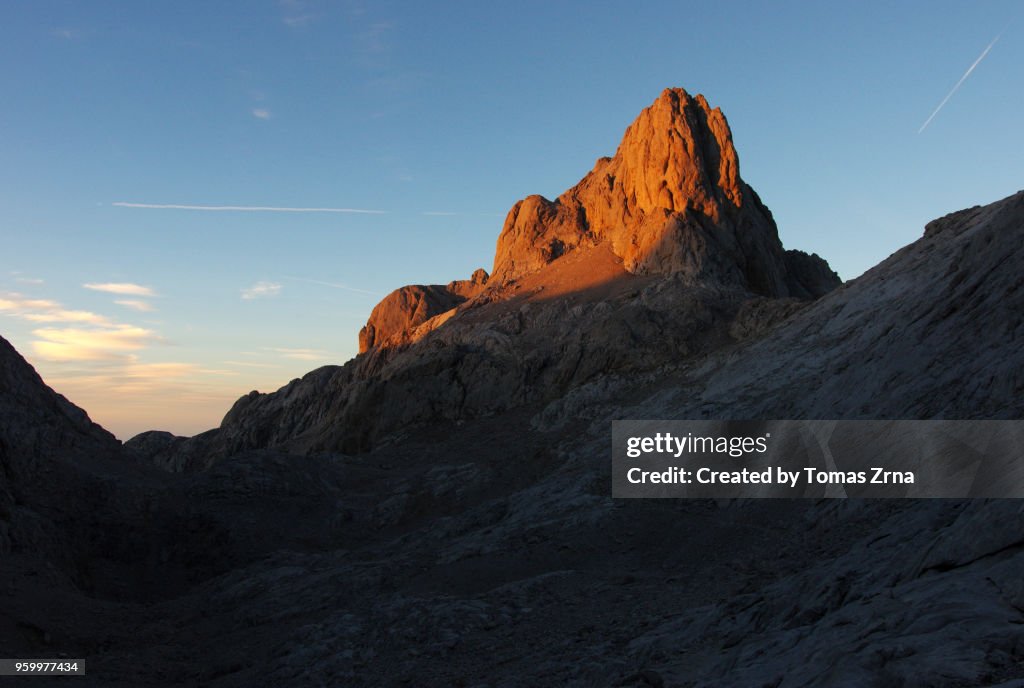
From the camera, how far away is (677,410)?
Answer: 29609mm

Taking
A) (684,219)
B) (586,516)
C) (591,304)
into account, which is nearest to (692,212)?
(684,219)

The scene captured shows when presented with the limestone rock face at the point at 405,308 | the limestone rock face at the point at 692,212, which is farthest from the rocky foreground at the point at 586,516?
the limestone rock face at the point at 405,308

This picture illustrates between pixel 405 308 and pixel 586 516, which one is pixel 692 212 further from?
pixel 405 308

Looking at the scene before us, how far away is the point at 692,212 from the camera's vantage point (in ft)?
152

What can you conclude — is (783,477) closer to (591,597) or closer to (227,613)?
(591,597)

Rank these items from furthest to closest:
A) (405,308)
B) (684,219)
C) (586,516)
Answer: (405,308)
(684,219)
(586,516)

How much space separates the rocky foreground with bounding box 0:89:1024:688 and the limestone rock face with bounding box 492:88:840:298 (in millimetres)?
207

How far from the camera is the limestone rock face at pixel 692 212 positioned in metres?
44.8

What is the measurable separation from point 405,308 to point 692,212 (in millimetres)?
32137

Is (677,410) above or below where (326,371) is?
below

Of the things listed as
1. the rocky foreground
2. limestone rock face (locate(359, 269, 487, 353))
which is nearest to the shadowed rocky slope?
the rocky foreground

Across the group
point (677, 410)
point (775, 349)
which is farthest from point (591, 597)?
point (775, 349)

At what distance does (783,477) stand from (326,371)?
4569cm

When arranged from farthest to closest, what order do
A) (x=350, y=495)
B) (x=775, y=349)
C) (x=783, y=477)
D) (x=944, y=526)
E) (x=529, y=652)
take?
(x=350, y=495)
(x=775, y=349)
(x=783, y=477)
(x=529, y=652)
(x=944, y=526)
